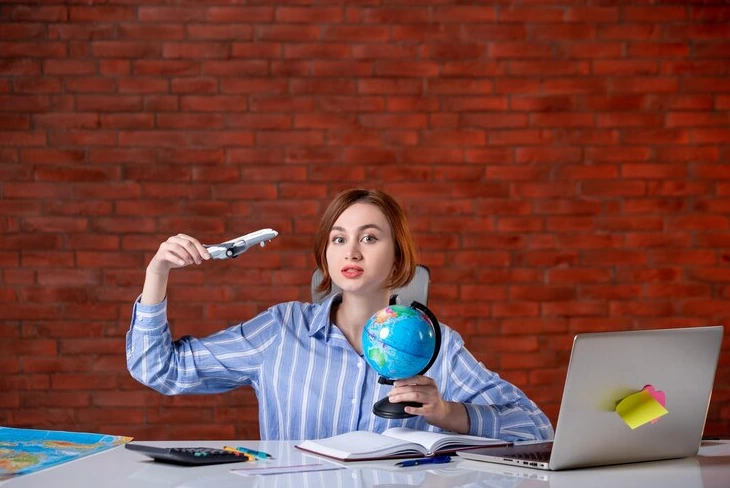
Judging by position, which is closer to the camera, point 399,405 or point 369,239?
point 399,405

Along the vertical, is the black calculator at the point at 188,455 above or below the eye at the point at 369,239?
below

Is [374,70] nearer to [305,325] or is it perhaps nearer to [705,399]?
[305,325]

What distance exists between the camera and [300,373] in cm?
227

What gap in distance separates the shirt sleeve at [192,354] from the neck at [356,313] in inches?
6.8

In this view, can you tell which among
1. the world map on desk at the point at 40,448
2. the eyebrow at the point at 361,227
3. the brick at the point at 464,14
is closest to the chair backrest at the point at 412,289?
the eyebrow at the point at 361,227

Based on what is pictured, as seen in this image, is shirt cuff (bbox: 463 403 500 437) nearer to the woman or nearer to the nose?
the woman

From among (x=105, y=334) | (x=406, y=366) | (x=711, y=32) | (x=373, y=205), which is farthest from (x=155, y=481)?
(x=711, y=32)

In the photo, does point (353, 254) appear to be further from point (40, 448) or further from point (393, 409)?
A: point (40, 448)

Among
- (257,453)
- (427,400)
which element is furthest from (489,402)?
(257,453)

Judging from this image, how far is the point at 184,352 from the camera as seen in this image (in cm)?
224

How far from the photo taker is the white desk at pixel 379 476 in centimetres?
159

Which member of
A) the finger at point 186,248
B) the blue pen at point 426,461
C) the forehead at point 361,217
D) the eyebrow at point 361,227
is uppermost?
the forehead at point 361,217

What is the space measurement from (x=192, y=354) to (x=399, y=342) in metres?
0.61

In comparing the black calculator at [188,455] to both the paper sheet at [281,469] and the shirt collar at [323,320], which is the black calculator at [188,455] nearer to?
the paper sheet at [281,469]
